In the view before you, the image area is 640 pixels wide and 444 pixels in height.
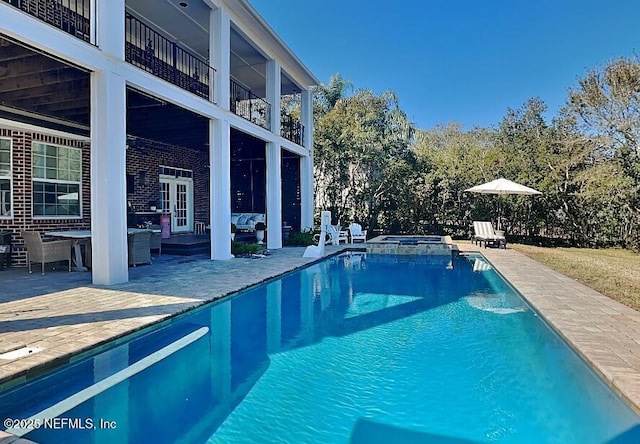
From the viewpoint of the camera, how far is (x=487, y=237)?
1514 cm

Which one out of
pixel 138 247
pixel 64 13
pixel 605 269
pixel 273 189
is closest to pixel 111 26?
pixel 64 13

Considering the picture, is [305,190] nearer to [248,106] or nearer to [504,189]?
[248,106]

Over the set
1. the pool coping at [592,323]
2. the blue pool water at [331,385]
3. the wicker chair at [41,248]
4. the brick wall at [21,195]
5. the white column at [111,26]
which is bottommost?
the blue pool water at [331,385]

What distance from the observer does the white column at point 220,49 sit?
997 cm

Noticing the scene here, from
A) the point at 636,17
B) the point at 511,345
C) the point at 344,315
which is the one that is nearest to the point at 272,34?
the point at 344,315

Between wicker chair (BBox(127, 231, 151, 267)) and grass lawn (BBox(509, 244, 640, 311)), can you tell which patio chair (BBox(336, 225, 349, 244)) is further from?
wicker chair (BBox(127, 231, 151, 267))

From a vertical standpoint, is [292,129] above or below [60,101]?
above

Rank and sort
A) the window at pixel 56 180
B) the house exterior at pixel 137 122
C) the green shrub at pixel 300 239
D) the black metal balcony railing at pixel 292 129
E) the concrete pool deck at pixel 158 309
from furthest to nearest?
the black metal balcony railing at pixel 292 129, the green shrub at pixel 300 239, the window at pixel 56 180, the house exterior at pixel 137 122, the concrete pool deck at pixel 158 309

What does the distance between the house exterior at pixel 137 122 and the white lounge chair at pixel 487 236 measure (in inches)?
271

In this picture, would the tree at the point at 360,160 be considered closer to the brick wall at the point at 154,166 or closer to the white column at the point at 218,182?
the brick wall at the point at 154,166

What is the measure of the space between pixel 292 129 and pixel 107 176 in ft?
32.2

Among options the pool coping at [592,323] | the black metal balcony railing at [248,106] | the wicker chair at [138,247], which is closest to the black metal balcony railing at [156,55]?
the black metal balcony railing at [248,106]

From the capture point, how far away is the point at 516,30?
664 inches

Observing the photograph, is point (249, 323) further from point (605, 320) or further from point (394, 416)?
point (605, 320)
